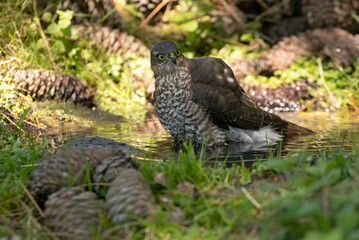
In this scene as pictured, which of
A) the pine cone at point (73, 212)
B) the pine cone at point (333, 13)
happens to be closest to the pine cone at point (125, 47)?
the pine cone at point (333, 13)

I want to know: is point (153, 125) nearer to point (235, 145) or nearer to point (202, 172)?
point (235, 145)

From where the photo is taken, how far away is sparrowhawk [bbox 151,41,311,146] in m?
4.86

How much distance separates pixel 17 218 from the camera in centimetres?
269

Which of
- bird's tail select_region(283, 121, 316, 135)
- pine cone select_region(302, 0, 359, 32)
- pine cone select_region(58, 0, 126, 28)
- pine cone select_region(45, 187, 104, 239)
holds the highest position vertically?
pine cone select_region(302, 0, 359, 32)

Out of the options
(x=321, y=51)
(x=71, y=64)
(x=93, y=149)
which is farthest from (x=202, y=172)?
(x=321, y=51)

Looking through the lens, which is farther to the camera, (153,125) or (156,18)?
(156,18)

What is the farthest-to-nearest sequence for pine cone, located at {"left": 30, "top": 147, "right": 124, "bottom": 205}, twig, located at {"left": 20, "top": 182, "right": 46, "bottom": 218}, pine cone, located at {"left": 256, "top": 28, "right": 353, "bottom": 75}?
pine cone, located at {"left": 256, "top": 28, "right": 353, "bottom": 75}, pine cone, located at {"left": 30, "top": 147, "right": 124, "bottom": 205}, twig, located at {"left": 20, "top": 182, "right": 46, "bottom": 218}

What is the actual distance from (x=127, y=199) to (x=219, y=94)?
8.77 ft

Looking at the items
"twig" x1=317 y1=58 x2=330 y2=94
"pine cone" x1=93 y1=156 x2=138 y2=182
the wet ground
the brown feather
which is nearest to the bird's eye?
the brown feather

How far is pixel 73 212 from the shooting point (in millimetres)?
2564

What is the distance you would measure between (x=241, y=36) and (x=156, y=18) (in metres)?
1.85

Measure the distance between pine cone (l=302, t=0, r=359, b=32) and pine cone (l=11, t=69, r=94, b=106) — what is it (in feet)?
15.9

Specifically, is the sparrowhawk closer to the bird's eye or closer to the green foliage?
the bird's eye

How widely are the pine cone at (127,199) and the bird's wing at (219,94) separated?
7.65ft
